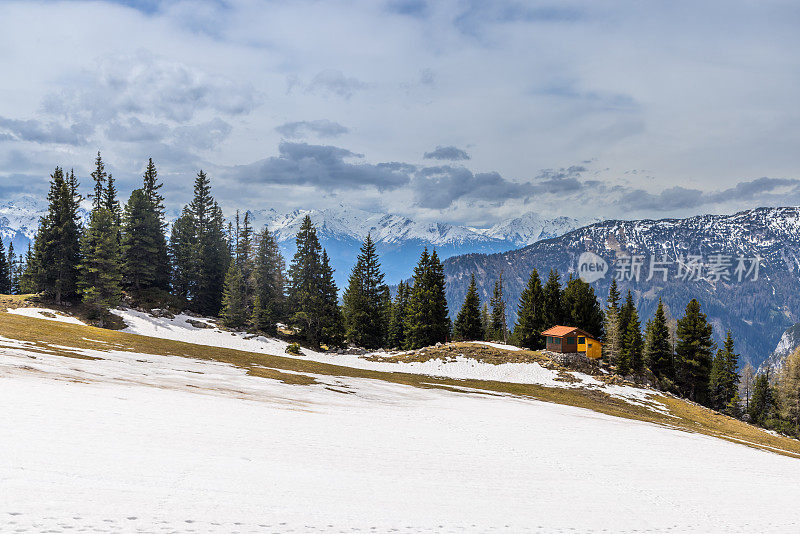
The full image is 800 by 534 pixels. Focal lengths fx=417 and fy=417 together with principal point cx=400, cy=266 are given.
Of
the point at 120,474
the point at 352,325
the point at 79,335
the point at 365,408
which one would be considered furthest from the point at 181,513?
the point at 352,325

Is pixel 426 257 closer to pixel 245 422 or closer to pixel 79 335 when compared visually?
pixel 79 335

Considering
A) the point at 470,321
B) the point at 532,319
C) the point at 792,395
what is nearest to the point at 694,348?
the point at 792,395

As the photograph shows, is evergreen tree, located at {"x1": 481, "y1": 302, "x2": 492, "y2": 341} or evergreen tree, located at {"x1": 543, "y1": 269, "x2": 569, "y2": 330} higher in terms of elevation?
evergreen tree, located at {"x1": 543, "y1": 269, "x2": 569, "y2": 330}

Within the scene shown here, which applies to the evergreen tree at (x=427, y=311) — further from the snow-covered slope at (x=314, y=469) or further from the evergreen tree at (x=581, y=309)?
the snow-covered slope at (x=314, y=469)

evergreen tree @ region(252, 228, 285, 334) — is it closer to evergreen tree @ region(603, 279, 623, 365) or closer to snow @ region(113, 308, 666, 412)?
snow @ region(113, 308, 666, 412)

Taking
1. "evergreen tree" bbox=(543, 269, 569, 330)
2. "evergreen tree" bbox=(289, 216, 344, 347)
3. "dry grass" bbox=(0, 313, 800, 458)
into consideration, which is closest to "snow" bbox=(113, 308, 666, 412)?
"dry grass" bbox=(0, 313, 800, 458)

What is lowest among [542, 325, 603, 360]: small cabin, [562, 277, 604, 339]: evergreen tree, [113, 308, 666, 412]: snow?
[113, 308, 666, 412]: snow

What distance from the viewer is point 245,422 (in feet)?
44.5

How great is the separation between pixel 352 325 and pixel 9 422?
6470 centimetres

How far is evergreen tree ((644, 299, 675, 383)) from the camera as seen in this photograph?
7519cm

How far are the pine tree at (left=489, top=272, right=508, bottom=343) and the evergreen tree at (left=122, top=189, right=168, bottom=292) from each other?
6198 cm

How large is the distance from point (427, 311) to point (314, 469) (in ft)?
205

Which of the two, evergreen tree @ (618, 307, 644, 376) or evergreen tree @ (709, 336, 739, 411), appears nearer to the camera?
evergreen tree @ (618, 307, 644, 376)

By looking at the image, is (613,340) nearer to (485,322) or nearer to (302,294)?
(485,322)
